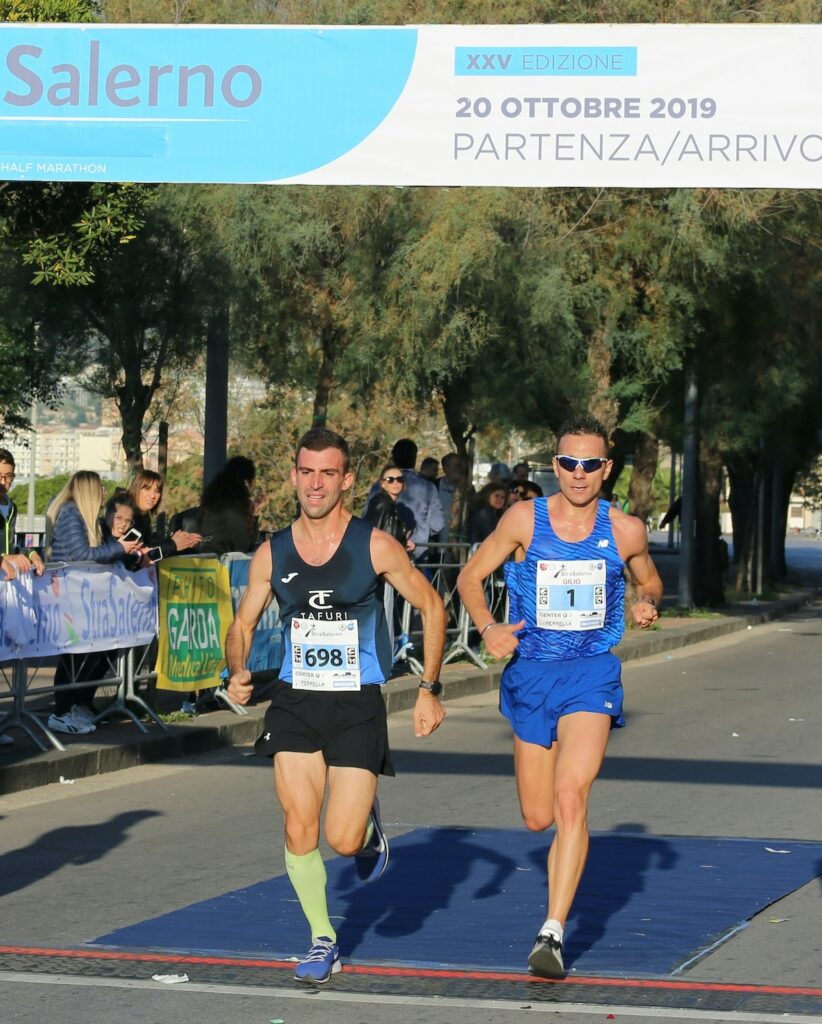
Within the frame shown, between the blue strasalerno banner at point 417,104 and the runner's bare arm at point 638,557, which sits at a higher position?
the blue strasalerno banner at point 417,104

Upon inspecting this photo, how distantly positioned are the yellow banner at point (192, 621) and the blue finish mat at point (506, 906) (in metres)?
3.88

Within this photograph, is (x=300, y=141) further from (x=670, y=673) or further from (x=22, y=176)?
(x=670, y=673)

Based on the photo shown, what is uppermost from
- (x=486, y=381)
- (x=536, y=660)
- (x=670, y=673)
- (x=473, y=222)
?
(x=473, y=222)

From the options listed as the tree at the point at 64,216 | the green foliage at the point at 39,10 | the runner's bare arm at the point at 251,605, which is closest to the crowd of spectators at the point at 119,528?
the tree at the point at 64,216

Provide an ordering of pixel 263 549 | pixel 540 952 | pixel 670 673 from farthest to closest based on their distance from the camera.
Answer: pixel 670 673
pixel 263 549
pixel 540 952

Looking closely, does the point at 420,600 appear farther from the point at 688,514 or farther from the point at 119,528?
the point at 688,514

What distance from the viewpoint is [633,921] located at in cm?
727

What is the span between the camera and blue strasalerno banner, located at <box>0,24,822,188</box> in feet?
35.8

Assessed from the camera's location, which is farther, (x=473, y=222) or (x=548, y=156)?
(x=473, y=222)

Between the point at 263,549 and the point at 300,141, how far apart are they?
5219mm

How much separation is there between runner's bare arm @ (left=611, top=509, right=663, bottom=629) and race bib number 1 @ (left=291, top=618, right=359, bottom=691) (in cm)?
107

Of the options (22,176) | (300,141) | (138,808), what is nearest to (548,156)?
(300,141)

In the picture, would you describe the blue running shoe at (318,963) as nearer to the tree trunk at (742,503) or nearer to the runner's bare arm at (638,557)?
the runner's bare arm at (638,557)

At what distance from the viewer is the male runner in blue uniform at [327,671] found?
6.27 metres
